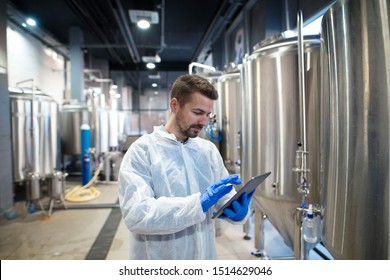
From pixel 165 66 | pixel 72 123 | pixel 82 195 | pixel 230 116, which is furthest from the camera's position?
pixel 165 66

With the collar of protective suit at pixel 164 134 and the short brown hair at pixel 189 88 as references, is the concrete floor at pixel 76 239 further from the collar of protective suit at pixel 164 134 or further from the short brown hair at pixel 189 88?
the short brown hair at pixel 189 88

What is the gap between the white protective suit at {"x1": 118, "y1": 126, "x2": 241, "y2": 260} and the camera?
738 mm

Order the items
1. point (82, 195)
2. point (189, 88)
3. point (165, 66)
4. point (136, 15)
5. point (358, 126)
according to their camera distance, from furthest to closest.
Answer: point (165, 66) < point (82, 195) < point (136, 15) < point (189, 88) < point (358, 126)

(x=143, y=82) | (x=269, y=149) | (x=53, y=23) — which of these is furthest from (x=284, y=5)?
(x=143, y=82)

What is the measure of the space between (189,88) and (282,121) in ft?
2.19

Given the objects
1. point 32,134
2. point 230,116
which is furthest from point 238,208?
point 32,134

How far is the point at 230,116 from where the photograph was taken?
215cm

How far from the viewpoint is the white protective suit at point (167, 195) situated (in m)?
0.74

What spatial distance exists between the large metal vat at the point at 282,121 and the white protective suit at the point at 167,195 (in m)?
0.49

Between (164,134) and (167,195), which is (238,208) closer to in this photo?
(167,195)

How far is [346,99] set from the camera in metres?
0.77

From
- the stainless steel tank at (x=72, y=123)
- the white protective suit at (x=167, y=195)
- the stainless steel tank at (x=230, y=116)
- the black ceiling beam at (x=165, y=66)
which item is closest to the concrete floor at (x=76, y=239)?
the stainless steel tank at (x=230, y=116)

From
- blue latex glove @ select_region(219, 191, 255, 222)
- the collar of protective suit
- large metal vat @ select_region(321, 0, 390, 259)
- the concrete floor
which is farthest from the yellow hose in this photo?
large metal vat @ select_region(321, 0, 390, 259)
